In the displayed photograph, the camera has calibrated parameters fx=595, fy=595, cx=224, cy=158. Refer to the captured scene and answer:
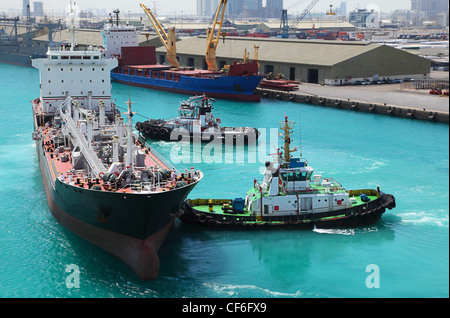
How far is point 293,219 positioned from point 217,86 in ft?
134

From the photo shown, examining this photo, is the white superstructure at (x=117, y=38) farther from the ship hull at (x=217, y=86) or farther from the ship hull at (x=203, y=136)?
the ship hull at (x=203, y=136)

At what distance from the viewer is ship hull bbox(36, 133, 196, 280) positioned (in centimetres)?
1992

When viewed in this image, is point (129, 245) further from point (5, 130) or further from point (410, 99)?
point (410, 99)

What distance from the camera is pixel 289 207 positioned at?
77.0 feet

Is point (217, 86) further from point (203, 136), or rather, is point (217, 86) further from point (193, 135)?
point (203, 136)

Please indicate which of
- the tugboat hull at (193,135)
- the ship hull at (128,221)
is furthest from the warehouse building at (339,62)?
the ship hull at (128,221)

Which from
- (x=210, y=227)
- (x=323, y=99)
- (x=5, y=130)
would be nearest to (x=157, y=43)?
(x=323, y=99)

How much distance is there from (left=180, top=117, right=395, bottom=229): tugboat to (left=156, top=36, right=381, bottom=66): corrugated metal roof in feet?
143

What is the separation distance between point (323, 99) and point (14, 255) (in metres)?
39.8

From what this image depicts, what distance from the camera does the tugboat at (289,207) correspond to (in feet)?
76.2

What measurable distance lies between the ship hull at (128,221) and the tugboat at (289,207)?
241 centimetres

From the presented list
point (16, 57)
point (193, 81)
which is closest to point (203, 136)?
point (193, 81)

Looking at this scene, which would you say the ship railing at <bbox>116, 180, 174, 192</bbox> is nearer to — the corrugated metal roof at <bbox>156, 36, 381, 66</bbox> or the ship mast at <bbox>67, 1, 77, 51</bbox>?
the ship mast at <bbox>67, 1, 77, 51</bbox>

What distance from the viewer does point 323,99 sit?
56.5 m
